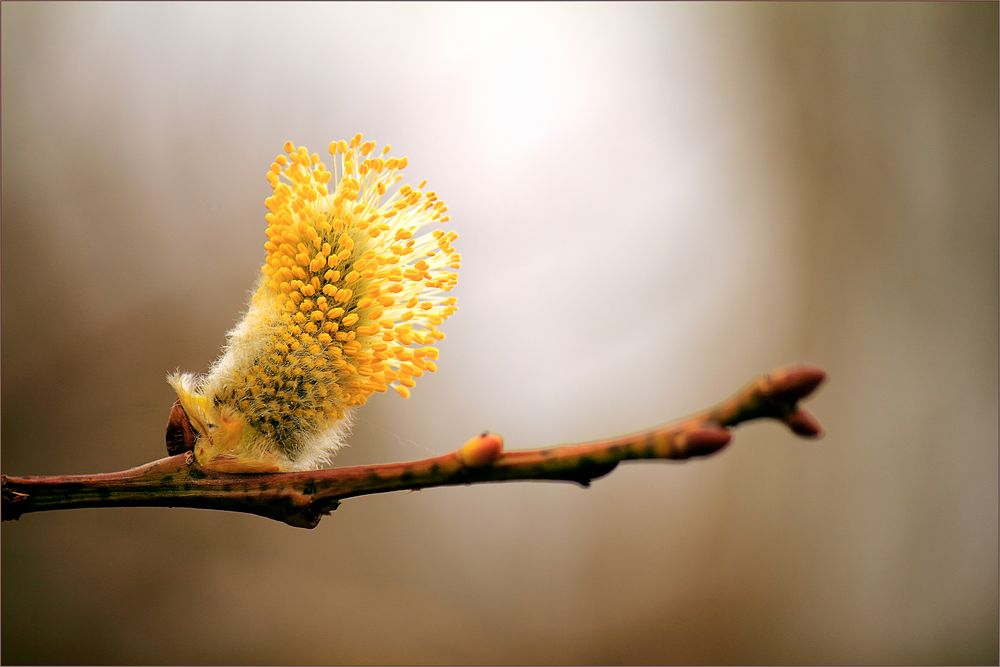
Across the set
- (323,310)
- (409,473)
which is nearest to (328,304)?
(323,310)

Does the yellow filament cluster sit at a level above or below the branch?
above

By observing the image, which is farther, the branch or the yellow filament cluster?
the yellow filament cluster

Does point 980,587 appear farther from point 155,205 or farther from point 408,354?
point 155,205

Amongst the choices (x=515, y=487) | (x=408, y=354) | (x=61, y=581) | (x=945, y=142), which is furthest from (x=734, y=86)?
(x=61, y=581)

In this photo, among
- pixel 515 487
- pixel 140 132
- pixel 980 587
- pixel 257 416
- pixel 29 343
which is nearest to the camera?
pixel 257 416

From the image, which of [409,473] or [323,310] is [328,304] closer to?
[323,310]
